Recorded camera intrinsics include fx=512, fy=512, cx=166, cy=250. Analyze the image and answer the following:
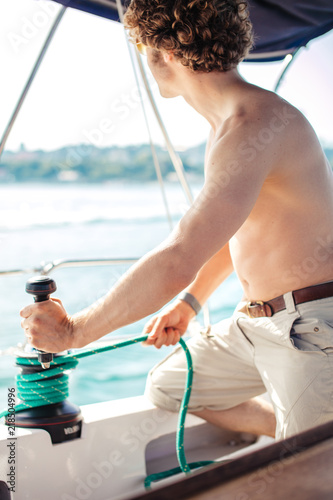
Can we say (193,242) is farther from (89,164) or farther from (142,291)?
(89,164)

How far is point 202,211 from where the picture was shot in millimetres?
1147

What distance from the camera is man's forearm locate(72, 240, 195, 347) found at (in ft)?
3.77

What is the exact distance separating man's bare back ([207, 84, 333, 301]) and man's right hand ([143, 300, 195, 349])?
15.9 inches

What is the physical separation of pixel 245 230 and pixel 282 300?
0.23 metres

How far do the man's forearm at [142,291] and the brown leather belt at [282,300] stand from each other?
0.41 meters

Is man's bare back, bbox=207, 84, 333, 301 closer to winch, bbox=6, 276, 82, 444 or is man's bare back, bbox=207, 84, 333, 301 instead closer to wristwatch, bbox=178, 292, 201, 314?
wristwatch, bbox=178, 292, 201, 314

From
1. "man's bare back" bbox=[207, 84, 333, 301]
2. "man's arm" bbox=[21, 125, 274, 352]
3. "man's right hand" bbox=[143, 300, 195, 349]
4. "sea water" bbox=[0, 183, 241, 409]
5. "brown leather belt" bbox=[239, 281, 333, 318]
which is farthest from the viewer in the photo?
"sea water" bbox=[0, 183, 241, 409]

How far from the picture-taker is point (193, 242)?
114cm

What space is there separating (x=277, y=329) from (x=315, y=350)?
0.13 m

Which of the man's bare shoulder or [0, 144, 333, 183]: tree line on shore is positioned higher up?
[0, 144, 333, 183]: tree line on shore

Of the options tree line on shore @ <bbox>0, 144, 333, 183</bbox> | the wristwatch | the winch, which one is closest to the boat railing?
the wristwatch

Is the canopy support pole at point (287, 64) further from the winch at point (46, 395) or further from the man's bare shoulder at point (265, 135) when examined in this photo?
the winch at point (46, 395)

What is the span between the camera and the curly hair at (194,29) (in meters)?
1.41

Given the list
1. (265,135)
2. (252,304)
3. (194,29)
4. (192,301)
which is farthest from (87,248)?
(265,135)
